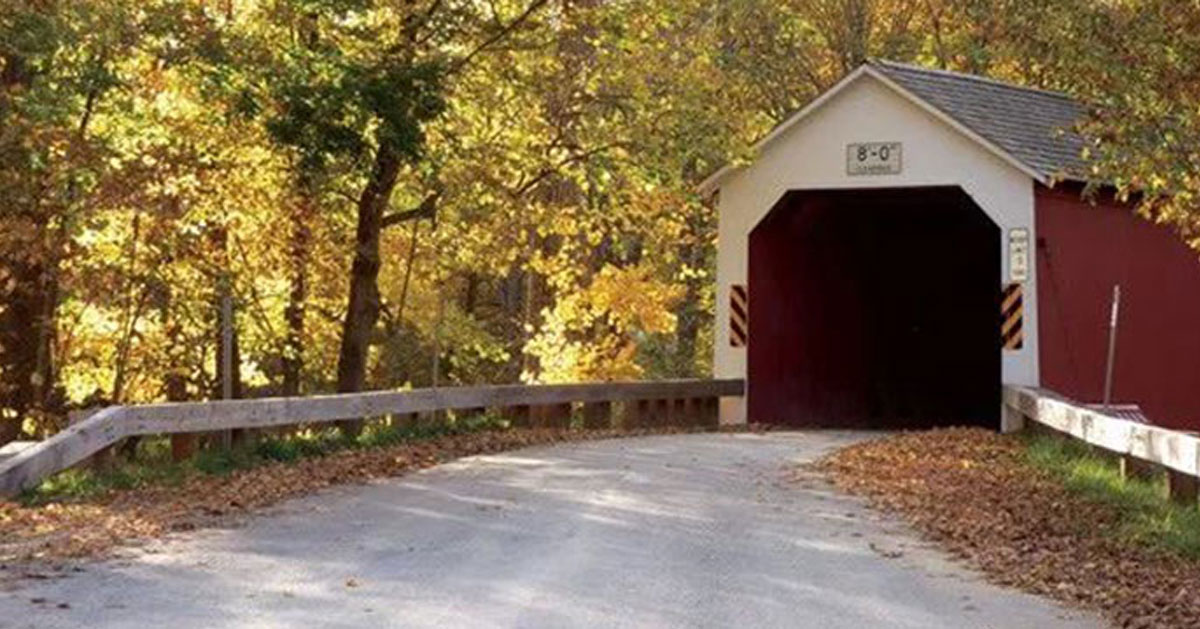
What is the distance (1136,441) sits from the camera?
11625 millimetres

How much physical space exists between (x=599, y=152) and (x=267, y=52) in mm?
6467

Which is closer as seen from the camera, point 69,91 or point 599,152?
point 69,91

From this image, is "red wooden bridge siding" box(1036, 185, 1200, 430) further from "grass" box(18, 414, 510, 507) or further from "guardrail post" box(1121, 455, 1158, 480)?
"guardrail post" box(1121, 455, 1158, 480)

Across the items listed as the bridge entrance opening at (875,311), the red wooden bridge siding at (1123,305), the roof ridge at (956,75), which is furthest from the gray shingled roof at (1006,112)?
the bridge entrance opening at (875,311)

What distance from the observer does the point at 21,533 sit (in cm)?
947

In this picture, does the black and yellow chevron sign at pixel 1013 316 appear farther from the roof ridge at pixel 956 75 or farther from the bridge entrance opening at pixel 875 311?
the roof ridge at pixel 956 75

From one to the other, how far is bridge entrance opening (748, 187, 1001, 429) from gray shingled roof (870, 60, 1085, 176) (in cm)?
130

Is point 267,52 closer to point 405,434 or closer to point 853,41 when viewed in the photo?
point 405,434

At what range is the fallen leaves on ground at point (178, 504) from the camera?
30.0 ft

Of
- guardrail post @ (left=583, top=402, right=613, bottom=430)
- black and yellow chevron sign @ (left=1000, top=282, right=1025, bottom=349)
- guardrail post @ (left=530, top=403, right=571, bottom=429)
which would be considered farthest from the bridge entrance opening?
guardrail post @ (left=530, top=403, right=571, bottom=429)

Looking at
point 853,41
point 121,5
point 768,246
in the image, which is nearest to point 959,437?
point 768,246

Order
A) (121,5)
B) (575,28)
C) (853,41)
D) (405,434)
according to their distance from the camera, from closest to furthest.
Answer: (121,5)
(405,434)
(575,28)
(853,41)

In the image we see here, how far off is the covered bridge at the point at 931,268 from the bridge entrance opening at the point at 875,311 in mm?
32

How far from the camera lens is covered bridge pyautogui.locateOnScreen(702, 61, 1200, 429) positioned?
2080cm
